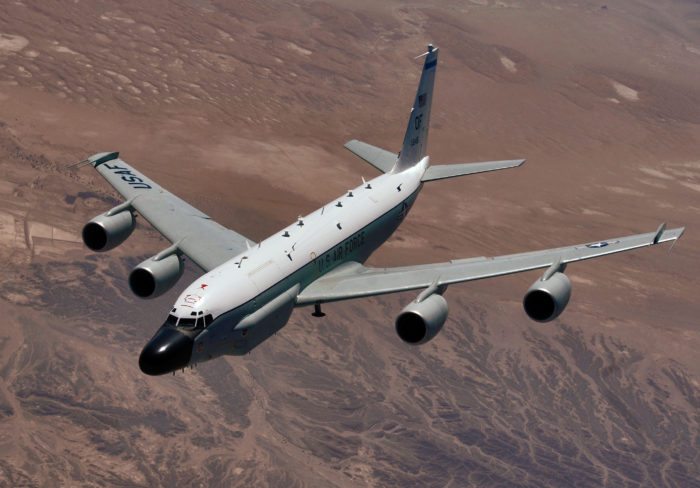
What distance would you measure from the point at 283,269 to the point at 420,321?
6.78m

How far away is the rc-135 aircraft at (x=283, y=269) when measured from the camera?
4544cm

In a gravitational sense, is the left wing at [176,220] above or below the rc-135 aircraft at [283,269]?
below

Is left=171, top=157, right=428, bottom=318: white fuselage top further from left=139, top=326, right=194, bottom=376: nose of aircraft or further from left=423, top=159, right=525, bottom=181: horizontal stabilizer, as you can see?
left=423, top=159, right=525, bottom=181: horizontal stabilizer

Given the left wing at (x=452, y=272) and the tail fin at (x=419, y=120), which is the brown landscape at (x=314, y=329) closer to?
the tail fin at (x=419, y=120)

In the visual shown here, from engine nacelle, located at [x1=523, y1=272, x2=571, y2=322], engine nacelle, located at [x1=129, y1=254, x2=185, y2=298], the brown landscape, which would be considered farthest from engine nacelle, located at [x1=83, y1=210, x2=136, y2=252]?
the brown landscape

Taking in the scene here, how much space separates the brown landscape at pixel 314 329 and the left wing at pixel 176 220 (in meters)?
32.6

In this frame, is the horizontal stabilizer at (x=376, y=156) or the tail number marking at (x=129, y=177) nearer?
the tail number marking at (x=129, y=177)

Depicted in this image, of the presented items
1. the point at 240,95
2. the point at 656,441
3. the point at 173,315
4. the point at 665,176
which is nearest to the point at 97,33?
the point at 240,95

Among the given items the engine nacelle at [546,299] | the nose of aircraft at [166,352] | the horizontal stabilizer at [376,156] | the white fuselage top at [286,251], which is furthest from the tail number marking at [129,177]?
the engine nacelle at [546,299]

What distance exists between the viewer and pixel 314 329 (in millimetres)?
98062

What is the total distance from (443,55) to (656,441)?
71621 mm

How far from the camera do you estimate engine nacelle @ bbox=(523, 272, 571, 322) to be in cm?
4900

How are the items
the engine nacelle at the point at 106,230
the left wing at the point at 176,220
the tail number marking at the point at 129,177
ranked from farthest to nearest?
the tail number marking at the point at 129,177
the engine nacelle at the point at 106,230
the left wing at the point at 176,220

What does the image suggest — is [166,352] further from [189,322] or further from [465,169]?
[465,169]
